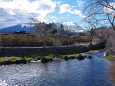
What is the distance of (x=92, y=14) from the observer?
7.59m

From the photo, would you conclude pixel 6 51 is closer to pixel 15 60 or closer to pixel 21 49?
pixel 21 49

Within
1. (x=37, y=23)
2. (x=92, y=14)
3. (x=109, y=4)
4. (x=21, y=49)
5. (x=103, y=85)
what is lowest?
(x=103, y=85)

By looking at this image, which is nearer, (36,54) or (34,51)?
(36,54)

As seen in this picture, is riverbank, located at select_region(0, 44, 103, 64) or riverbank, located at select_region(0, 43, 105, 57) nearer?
A: riverbank, located at select_region(0, 44, 103, 64)

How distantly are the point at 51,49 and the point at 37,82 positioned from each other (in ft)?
64.2

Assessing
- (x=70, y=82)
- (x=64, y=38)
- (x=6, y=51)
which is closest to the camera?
(x=70, y=82)

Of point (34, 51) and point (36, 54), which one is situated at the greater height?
point (34, 51)

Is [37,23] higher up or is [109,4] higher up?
[37,23]

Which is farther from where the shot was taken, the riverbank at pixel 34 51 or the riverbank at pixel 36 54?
the riverbank at pixel 34 51

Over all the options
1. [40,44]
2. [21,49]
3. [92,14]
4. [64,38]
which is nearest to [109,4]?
[92,14]

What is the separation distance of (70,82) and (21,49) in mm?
19578

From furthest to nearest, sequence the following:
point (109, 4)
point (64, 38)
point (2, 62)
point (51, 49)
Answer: point (64, 38)
point (51, 49)
point (2, 62)
point (109, 4)

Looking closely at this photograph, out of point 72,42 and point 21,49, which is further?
point 72,42

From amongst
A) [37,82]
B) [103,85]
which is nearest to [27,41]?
[37,82]
